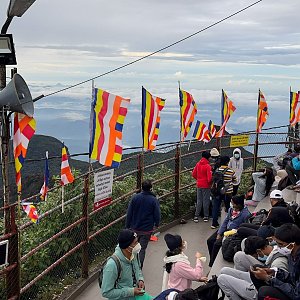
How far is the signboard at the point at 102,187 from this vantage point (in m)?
7.42

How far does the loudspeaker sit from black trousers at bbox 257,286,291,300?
294cm

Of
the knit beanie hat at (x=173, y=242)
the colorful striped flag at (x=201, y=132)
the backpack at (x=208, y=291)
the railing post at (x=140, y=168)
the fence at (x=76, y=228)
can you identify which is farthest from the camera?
the colorful striped flag at (x=201, y=132)

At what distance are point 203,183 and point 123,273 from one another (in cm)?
523

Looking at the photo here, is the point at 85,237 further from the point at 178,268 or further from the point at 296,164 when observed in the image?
the point at 296,164

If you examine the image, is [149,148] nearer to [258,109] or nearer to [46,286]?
[46,286]

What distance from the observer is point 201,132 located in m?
11.0

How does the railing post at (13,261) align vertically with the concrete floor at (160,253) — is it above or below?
above

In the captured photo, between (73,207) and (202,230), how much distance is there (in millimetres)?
2864

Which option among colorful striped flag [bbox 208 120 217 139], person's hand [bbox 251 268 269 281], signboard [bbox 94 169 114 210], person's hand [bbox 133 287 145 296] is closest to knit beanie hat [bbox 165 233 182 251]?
person's hand [bbox 133 287 145 296]

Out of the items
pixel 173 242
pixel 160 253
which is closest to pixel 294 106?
pixel 160 253

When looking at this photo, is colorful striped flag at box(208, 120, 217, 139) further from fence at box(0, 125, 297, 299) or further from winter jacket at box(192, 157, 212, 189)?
winter jacket at box(192, 157, 212, 189)

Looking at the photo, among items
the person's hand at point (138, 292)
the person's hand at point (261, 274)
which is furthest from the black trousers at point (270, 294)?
the person's hand at point (138, 292)

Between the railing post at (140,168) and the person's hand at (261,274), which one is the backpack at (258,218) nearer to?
the person's hand at (261,274)

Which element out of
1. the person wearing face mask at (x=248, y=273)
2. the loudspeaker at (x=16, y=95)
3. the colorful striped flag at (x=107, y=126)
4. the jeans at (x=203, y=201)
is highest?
the loudspeaker at (x=16, y=95)
